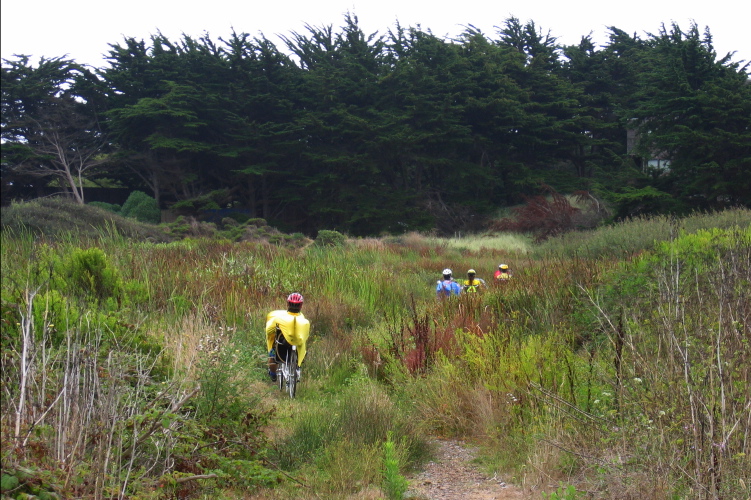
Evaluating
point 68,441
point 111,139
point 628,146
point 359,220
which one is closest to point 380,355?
point 68,441

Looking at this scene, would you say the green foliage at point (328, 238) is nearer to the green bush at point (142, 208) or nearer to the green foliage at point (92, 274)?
the green foliage at point (92, 274)

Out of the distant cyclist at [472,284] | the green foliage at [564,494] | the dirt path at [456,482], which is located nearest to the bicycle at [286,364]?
the dirt path at [456,482]

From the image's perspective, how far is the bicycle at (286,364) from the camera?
20.1ft

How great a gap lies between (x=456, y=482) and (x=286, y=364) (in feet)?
7.38

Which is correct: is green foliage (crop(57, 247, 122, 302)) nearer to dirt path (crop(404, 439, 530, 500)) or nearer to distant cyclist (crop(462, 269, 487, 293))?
dirt path (crop(404, 439, 530, 500))

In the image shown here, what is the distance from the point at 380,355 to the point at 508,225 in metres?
21.4

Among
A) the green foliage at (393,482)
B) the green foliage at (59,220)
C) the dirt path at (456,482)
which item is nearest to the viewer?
the green foliage at (393,482)

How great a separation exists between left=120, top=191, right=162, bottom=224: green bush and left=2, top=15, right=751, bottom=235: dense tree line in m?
1.03

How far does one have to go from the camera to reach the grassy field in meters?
3.22

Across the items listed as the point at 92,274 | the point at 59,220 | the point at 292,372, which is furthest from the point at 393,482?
the point at 59,220

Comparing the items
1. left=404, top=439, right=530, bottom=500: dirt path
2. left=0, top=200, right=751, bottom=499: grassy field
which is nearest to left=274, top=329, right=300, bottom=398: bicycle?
left=0, top=200, right=751, bottom=499: grassy field

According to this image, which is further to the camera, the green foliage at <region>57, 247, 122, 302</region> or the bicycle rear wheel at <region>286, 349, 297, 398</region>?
the green foliage at <region>57, 247, 122, 302</region>

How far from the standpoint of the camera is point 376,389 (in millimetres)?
5633

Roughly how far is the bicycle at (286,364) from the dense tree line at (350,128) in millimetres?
24851
